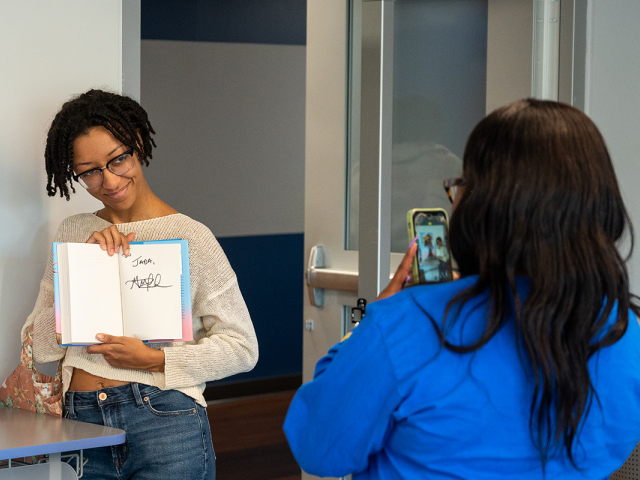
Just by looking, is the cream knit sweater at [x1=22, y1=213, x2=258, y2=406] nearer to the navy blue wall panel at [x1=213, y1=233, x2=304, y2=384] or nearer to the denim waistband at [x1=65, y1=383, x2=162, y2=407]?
the denim waistband at [x1=65, y1=383, x2=162, y2=407]

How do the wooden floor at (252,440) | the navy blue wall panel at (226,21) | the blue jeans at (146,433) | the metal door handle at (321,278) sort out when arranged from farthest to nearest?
1. the navy blue wall panel at (226,21)
2. the wooden floor at (252,440)
3. the metal door handle at (321,278)
4. the blue jeans at (146,433)

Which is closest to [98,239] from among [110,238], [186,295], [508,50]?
[110,238]

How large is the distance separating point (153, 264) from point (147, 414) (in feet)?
1.13

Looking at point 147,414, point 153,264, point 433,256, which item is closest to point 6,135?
point 153,264

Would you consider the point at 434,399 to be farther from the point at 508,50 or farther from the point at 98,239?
the point at 508,50

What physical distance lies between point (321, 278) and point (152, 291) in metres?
1.20

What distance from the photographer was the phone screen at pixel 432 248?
1.06 m

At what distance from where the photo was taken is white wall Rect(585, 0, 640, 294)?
2453 mm

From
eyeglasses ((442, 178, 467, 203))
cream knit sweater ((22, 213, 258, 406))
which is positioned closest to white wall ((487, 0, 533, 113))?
cream knit sweater ((22, 213, 258, 406))

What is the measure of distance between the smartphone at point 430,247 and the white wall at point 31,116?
51.6 inches

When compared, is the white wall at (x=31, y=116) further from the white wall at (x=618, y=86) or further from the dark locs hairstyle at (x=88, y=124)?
the white wall at (x=618, y=86)

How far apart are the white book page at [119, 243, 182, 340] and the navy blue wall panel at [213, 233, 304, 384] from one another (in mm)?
4161

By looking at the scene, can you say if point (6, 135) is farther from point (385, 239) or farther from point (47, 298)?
point (385, 239)

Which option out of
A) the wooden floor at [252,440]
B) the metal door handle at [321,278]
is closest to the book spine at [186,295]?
the metal door handle at [321,278]
